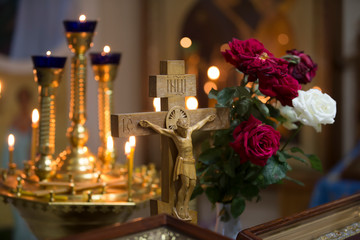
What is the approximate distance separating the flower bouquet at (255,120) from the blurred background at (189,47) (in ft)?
8.55

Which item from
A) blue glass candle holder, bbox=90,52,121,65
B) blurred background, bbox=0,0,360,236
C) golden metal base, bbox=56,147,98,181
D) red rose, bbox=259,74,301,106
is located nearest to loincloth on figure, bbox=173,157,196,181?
red rose, bbox=259,74,301,106

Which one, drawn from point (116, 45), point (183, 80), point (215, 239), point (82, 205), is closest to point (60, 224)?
point (82, 205)

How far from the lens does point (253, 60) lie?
111cm

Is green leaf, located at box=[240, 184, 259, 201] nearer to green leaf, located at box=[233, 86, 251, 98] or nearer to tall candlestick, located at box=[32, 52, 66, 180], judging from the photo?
green leaf, located at box=[233, 86, 251, 98]

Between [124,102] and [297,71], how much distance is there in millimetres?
4006

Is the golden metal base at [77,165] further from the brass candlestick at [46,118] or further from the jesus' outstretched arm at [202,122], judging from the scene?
the jesus' outstretched arm at [202,122]

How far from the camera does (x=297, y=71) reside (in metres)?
1.22

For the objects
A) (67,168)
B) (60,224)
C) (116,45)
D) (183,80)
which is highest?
(116,45)

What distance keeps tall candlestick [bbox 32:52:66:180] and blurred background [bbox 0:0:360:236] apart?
2.57 metres

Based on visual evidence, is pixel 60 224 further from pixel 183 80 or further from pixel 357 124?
pixel 357 124

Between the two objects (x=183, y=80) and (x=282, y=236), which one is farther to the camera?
(x=183, y=80)

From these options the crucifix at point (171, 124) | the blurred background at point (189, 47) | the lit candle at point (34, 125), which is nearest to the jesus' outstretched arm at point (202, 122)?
the crucifix at point (171, 124)

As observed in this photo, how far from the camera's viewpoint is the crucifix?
1.07m

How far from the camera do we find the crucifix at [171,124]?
1071 millimetres
